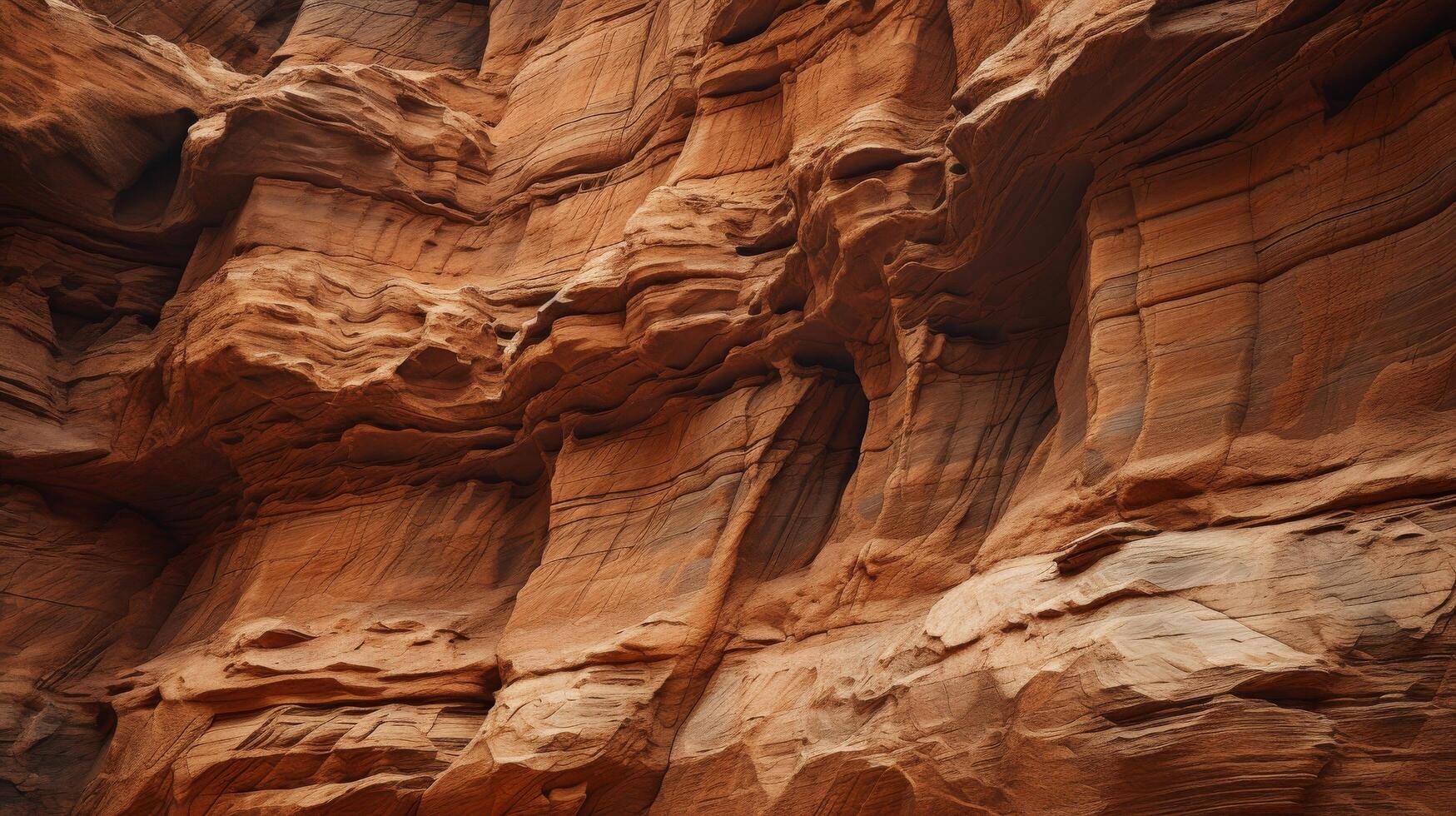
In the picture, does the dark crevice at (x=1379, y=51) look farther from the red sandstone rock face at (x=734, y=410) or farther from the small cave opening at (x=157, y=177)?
the small cave opening at (x=157, y=177)

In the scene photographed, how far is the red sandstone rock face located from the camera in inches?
293

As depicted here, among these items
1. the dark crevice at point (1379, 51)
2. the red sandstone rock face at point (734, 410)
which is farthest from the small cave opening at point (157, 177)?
the dark crevice at point (1379, 51)

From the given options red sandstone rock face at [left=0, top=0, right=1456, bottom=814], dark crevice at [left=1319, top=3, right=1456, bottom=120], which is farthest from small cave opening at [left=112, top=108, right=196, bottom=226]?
dark crevice at [left=1319, top=3, right=1456, bottom=120]

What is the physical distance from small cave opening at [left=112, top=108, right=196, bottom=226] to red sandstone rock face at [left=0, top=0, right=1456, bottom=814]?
0.08 metres

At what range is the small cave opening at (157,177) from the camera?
1967 centimetres

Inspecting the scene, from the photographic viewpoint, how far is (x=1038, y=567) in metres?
8.44

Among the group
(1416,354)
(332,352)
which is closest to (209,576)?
(332,352)

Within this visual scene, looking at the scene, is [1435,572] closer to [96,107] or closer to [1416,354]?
[1416,354]

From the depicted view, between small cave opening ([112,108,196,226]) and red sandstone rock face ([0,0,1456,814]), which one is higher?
small cave opening ([112,108,196,226])

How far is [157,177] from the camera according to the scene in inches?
795

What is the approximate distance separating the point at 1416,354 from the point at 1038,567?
8.66 feet

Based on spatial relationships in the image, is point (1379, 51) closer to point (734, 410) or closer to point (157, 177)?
point (734, 410)

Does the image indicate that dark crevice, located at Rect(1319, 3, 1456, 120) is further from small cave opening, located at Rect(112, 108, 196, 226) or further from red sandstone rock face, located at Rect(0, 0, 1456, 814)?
small cave opening, located at Rect(112, 108, 196, 226)

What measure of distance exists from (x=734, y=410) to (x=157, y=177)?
39.8 ft
